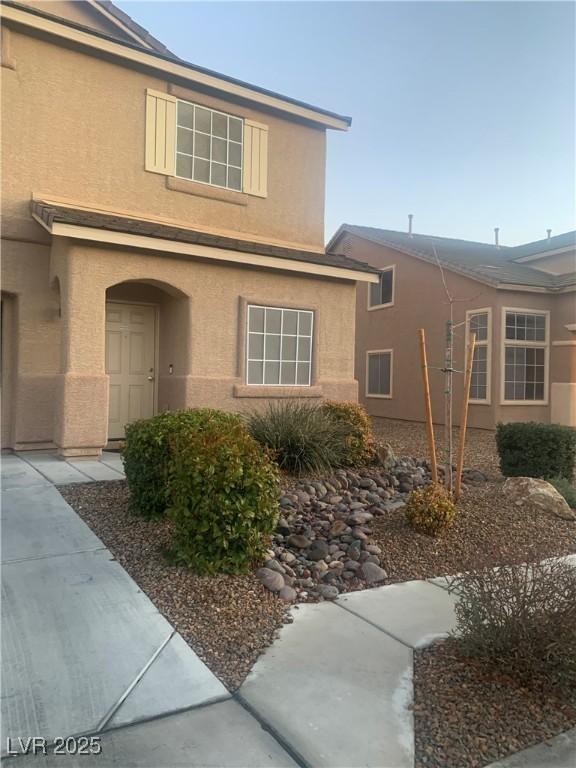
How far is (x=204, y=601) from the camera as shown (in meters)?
3.91

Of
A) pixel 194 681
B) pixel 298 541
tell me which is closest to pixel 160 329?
pixel 298 541

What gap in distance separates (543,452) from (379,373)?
1130 cm

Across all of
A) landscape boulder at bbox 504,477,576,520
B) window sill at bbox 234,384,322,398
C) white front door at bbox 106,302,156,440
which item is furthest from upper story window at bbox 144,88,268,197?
landscape boulder at bbox 504,477,576,520

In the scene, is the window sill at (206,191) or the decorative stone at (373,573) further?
the window sill at (206,191)

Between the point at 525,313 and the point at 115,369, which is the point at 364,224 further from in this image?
the point at 115,369

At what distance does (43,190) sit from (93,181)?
0.83 m

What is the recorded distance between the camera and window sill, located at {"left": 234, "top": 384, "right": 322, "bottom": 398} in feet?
32.1

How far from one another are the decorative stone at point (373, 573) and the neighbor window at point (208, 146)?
8084 mm

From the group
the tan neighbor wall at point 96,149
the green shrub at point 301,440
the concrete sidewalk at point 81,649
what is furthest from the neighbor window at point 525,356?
the concrete sidewalk at point 81,649

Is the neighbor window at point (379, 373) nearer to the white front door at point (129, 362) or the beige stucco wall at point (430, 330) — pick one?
the beige stucco wall at point (430, 330)

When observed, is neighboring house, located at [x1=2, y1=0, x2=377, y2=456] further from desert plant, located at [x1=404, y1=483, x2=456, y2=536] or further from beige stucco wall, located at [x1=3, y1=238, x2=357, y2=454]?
desert plant, located at [x1=404, y1=483, x2=456, y2=536]

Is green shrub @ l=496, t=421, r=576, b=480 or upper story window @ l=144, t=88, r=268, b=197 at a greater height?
upper story window @ l=144, t=88, r=268, b=197

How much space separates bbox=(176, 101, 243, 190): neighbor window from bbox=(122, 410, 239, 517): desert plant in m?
6.34

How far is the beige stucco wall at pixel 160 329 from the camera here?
8.26 m
